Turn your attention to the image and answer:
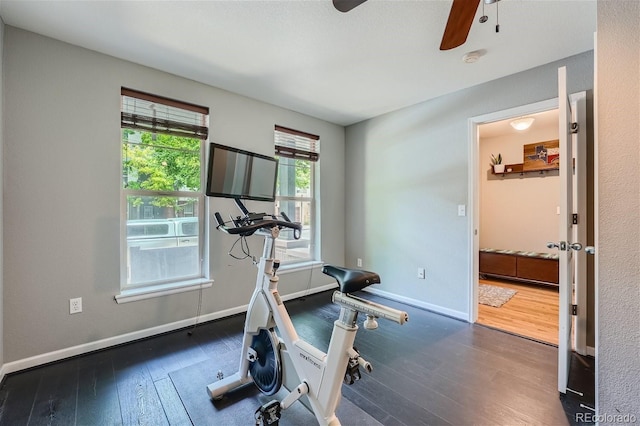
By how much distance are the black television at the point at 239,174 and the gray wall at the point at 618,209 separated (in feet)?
6.68

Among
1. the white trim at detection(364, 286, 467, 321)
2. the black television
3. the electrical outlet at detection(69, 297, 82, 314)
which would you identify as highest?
the black television

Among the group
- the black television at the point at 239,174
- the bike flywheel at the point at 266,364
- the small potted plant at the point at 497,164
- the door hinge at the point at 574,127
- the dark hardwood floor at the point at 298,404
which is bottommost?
the dark hardwood floor at the point at 298,404

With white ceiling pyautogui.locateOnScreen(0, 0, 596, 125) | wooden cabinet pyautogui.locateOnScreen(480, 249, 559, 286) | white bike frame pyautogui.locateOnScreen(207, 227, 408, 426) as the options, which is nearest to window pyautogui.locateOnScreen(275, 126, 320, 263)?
white ceiling pyautogui.locateOnScreen(0, 0, 596, 125)

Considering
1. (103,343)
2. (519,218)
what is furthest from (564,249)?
(519,218)

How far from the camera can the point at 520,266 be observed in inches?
170

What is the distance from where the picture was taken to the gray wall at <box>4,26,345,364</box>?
192 centimetres

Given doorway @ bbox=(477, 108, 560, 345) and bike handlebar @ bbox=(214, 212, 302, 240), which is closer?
bike handlebar @ bbox=(214, 212, 302, 240)

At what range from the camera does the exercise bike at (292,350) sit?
1207 mm

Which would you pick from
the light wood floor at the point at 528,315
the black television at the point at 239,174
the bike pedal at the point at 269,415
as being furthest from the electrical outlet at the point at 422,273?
the bike pedal at the point at 269,415

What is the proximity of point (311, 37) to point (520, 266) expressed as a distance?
177 inches

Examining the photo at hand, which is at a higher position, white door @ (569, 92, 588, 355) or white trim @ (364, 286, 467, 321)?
white door @ (569, 92, 588, 355)

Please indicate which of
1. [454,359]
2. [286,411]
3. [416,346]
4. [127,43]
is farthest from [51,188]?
[454,359]

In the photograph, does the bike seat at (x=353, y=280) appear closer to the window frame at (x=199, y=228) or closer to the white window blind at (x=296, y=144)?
the window frame at (x=199, y=228)

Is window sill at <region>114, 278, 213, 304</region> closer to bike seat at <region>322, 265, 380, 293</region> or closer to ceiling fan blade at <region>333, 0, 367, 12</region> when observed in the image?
bike seat at <region>322, 265, 380, 293</region>
